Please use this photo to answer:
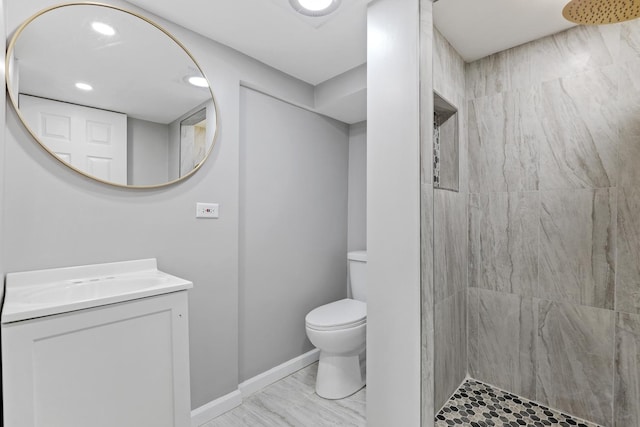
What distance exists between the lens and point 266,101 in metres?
2.08

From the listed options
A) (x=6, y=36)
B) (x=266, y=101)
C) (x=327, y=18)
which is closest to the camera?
(x=6, y=36)

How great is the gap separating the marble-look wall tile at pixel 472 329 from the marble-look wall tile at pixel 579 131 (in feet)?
2.13

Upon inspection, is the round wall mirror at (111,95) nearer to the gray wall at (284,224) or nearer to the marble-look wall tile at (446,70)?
the gray wall at (284,224)

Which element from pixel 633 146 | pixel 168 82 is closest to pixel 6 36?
pixel 168 82

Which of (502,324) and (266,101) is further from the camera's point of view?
(266,101)

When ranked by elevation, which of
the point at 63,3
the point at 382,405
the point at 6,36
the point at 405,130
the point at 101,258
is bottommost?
the point at 382,405

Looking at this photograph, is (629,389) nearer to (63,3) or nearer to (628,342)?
(628,342)

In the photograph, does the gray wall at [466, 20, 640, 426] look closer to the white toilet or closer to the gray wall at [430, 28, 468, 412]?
the gray wall at [430, 28, 468, 412]

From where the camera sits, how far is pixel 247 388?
1896 millimetres

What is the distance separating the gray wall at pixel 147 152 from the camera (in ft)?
4.81

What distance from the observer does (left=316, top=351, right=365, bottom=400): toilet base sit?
184cm

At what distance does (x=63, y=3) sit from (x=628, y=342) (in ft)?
8.95

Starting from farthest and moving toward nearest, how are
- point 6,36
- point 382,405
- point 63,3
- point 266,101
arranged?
point 266,101 → point 382,405 → point 63,3 → point 6,36

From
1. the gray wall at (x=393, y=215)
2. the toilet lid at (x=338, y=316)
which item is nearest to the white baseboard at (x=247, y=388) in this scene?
the toilet lid at (x=338, y=316)
